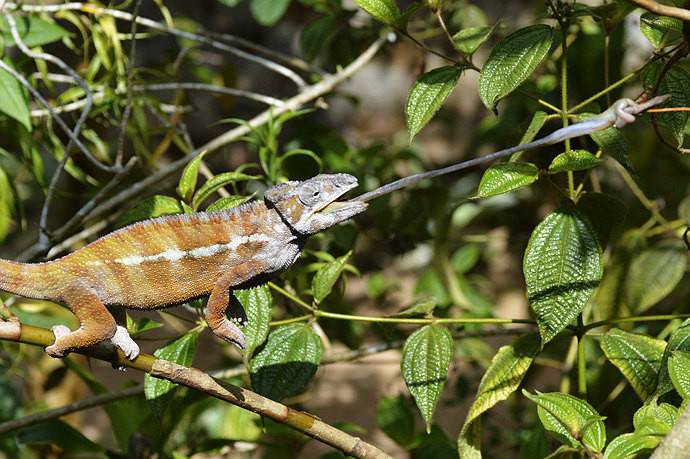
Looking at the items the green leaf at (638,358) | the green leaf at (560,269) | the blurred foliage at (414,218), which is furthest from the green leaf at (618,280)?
the green leaf at (560,269)

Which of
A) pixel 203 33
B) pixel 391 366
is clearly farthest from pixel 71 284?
pixel 391 366

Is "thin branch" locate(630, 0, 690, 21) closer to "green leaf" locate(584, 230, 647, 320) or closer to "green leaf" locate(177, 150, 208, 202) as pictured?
"green leaf" locate(177, 150, 208, 202)

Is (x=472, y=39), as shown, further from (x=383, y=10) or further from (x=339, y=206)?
(x=339, y=206)

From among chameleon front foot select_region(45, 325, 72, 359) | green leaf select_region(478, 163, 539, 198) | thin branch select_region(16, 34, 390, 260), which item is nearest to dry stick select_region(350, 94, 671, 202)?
green leaf select_region(478, 163, 539, 198)

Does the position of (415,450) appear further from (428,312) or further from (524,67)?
(524,67)

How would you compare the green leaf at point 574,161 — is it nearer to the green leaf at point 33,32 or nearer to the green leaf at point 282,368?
the green leaf at point 282,368

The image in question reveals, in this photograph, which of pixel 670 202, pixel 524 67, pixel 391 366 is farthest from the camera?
pixel 391 366
